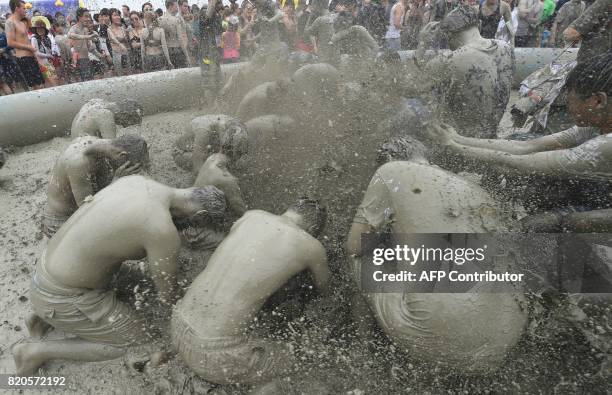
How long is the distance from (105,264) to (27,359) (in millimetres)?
841

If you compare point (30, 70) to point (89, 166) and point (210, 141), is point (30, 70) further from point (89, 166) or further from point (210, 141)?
point (89, 166)

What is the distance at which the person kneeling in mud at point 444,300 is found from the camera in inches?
79.7

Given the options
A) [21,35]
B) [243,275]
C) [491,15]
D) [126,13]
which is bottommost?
[243,275]

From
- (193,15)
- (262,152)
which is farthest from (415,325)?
(193,15)

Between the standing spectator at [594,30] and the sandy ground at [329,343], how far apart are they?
8.05 feet

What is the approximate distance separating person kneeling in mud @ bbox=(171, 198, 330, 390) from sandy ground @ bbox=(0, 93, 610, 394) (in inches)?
7.2

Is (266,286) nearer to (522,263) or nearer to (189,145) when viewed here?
(522,263)

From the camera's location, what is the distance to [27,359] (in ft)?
8.37

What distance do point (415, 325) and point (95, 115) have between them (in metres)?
3.38

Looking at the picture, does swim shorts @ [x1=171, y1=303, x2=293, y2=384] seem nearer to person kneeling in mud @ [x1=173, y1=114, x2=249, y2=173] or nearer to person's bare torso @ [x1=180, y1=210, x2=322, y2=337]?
person's bare torso @ [x1=180, y1=210, x2=322, y2=337]

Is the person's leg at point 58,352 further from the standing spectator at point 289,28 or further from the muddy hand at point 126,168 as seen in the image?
the standing spectator at point 289,28

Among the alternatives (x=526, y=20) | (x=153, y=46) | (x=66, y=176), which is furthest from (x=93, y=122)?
(x=526, y=20)

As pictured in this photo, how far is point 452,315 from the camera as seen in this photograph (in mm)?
2018

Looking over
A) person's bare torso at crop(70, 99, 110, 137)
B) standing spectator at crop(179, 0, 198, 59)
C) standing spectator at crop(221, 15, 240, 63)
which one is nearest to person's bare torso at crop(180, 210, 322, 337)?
person's bare torso at crop(70, 99, 110, 137)
